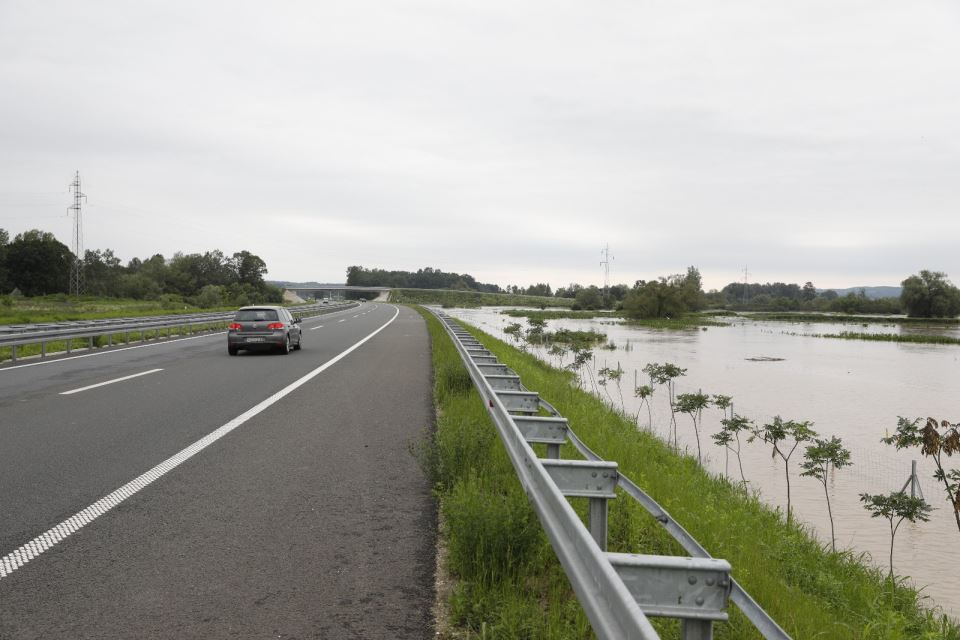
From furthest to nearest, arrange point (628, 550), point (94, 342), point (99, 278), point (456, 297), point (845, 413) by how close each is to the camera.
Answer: point (456, 297) → point (99, 278) → point (94, 342) → point (845, 413) → point (628, 550)

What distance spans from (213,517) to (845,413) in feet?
58.8

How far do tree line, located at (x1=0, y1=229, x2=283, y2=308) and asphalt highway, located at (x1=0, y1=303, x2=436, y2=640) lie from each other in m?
71.1

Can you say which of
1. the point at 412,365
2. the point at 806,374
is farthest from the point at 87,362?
the point at 806,374

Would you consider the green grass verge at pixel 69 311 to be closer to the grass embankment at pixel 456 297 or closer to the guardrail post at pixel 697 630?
the guardrail post at pixel 697 630

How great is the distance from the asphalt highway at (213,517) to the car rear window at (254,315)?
7.53 metres

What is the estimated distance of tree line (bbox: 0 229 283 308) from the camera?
9662cm

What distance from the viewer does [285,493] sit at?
526 centimetres

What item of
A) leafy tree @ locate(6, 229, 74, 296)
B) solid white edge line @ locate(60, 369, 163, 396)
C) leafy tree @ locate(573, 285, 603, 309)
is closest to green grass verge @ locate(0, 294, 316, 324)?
solid white edge line @ locate(60, 369, 163, 396)

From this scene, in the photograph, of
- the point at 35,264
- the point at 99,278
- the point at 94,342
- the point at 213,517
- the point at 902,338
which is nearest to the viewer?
the point at 213,517

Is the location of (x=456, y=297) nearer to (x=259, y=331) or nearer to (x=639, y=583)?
(x=259, y=331)

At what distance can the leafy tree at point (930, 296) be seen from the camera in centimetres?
9550

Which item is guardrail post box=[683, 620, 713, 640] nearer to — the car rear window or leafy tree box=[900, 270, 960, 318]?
the car rear window

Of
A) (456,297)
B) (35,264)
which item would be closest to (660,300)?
(35,264)

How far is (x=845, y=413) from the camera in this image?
17781 mm
